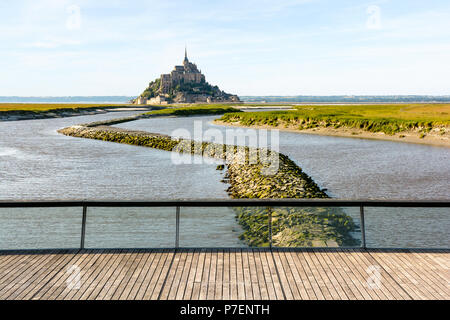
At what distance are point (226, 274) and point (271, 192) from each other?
49.4 feet

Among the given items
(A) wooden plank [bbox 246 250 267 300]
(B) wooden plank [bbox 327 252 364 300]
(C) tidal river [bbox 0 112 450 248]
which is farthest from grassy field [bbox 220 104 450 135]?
(A) wooden plank [bbox 246 250 267 300]

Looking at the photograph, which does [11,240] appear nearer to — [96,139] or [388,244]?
[388,244]

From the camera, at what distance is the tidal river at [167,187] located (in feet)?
30.0

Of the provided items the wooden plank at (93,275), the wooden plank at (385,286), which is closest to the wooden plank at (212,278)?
the wooden plank at (93,275)

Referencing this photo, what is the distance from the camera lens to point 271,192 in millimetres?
22656

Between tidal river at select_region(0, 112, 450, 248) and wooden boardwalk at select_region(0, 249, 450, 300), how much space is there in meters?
0.35

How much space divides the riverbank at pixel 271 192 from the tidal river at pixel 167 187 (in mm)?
475

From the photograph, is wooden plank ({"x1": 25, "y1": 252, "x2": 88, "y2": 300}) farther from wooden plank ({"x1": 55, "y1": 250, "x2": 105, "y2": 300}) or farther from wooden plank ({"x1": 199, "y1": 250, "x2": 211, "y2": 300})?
wooden plank ({"x1": 199, "y1": 250, "x2": 211, "y2": 300})

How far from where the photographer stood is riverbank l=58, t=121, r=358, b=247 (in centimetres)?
908

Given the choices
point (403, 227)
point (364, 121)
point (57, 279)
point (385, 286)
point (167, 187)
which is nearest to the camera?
point (385, 286)

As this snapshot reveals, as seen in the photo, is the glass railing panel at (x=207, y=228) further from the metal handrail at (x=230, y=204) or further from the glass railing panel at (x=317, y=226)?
the glass railing panel at (x=317, y=226)

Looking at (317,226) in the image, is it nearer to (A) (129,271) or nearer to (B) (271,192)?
(A) (129,271)

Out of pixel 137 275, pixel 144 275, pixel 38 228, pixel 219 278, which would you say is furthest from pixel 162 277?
pixel 38 228
